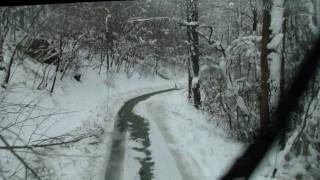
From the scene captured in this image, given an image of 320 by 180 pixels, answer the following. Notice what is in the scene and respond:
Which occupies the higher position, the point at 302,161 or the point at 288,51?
the point at 288,51

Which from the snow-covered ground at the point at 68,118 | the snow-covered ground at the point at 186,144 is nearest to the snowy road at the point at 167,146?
the snow-covered ground at the point at 186,144

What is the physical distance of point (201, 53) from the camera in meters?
26.1

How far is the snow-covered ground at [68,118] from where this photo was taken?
13.1 m

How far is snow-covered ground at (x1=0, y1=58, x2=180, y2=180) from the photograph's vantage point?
13085mm

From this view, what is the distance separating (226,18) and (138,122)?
18.8 meters

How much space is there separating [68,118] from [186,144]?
21.7ft

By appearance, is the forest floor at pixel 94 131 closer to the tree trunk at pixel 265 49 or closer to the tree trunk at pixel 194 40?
the tree trunk at pixel 194 40

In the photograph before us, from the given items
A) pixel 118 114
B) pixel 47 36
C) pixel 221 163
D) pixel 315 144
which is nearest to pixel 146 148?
pixel 221 163

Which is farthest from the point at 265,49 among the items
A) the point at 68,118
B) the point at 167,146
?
the point at 68,118

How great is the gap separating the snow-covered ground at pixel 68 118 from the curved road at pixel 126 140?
277mm

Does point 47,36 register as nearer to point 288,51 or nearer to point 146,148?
point 146,148

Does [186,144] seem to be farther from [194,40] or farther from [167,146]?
[194,40]

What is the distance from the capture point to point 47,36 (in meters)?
30.2

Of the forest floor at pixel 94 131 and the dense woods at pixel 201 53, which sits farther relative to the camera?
the forest floor at pixel 94 131
